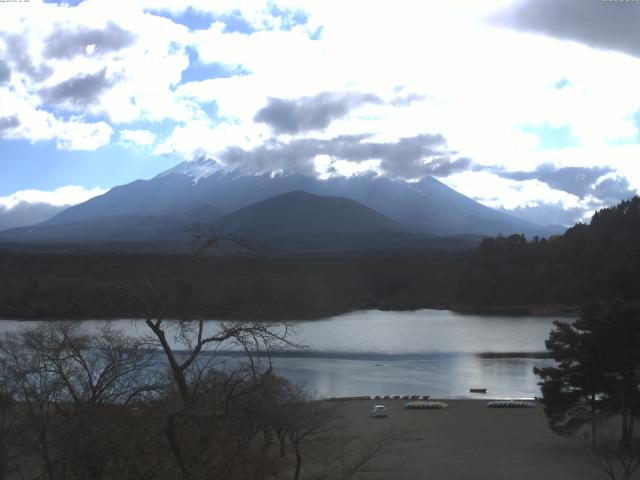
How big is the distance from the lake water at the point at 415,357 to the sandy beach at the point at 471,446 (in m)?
3.32

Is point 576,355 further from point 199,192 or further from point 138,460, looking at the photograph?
point 199,192

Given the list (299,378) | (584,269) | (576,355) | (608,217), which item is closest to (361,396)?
(299,378)

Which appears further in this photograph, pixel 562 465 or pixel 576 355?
pixel 576 355

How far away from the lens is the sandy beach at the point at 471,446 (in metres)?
11.7

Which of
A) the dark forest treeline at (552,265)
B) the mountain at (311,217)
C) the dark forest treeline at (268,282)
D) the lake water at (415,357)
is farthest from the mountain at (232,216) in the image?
the lake water at (415,357)

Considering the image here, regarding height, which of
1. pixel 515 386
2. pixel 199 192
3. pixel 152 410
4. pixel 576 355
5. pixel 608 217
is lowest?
pixel 515 386

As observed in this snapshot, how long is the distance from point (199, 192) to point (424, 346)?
539 feet

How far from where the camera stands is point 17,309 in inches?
1423

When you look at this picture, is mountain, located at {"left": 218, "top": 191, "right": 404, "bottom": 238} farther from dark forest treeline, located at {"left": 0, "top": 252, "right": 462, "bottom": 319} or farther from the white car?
the white car

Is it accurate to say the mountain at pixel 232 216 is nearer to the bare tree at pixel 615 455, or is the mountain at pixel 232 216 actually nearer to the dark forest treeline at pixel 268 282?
the dark forest treeline at pixel 268 282

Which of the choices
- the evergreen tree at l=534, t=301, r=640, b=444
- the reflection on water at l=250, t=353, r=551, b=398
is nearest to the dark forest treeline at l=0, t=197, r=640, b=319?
the reflection on water at l=250, t=353, r=551, b=398

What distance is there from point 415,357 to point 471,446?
1721 centimetres

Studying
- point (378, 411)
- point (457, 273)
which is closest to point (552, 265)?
point (457, 273)

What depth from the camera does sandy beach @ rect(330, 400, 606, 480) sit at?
38.4 ft
